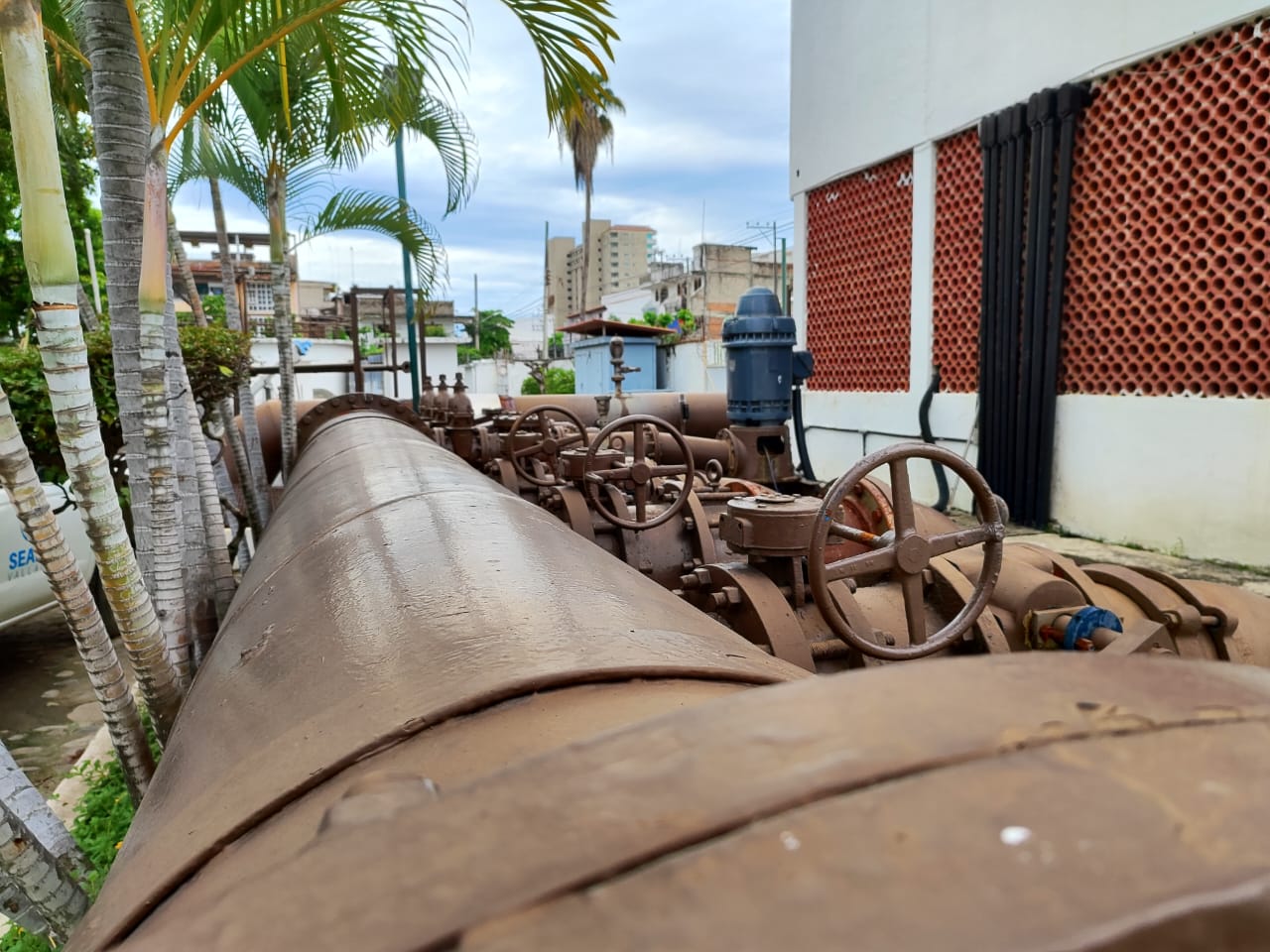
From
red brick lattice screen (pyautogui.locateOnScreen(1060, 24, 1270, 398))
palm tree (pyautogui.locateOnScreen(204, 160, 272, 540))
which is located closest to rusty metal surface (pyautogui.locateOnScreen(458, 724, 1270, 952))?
palm tree (pyautogui.locateOnScreen(204, 160, 272, 540))

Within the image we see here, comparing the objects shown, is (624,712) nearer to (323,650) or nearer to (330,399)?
(323,650)

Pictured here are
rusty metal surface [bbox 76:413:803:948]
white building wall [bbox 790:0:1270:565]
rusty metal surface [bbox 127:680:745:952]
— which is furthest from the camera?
white building wall [bbox 790:0:1270:565]

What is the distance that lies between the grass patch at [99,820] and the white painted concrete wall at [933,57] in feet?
26.5

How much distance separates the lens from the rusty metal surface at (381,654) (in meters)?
0.84

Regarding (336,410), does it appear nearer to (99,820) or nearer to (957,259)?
(99,820)

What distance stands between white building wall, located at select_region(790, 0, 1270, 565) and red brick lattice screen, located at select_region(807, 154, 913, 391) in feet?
0.65

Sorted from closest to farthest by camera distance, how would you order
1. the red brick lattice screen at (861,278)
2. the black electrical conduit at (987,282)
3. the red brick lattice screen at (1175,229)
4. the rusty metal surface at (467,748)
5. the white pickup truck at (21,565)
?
the rusty metal surface at (467,748) < the white pickup truck at (21,565) < the red brick lattice screen at (1175,229) < the black electrical conduit at (987,282) < the red brick lattice screen at (861,278)

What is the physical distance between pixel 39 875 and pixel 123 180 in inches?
71.3

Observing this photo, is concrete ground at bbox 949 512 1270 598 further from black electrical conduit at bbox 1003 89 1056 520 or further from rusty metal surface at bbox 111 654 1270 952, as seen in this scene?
rusty metal surface at bbox 111 654 1270 952

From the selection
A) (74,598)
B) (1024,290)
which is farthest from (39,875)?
(1024,290)

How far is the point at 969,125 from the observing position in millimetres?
8484

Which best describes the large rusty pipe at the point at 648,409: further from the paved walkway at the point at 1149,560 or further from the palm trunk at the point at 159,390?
the palm trunk at the point at 159,390

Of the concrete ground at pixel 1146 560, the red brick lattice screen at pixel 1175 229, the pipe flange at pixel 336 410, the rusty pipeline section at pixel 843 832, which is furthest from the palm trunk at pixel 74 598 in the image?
the red brick lattice screen at pixel 1175 229

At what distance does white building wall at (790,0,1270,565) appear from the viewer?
6293 millimetres
